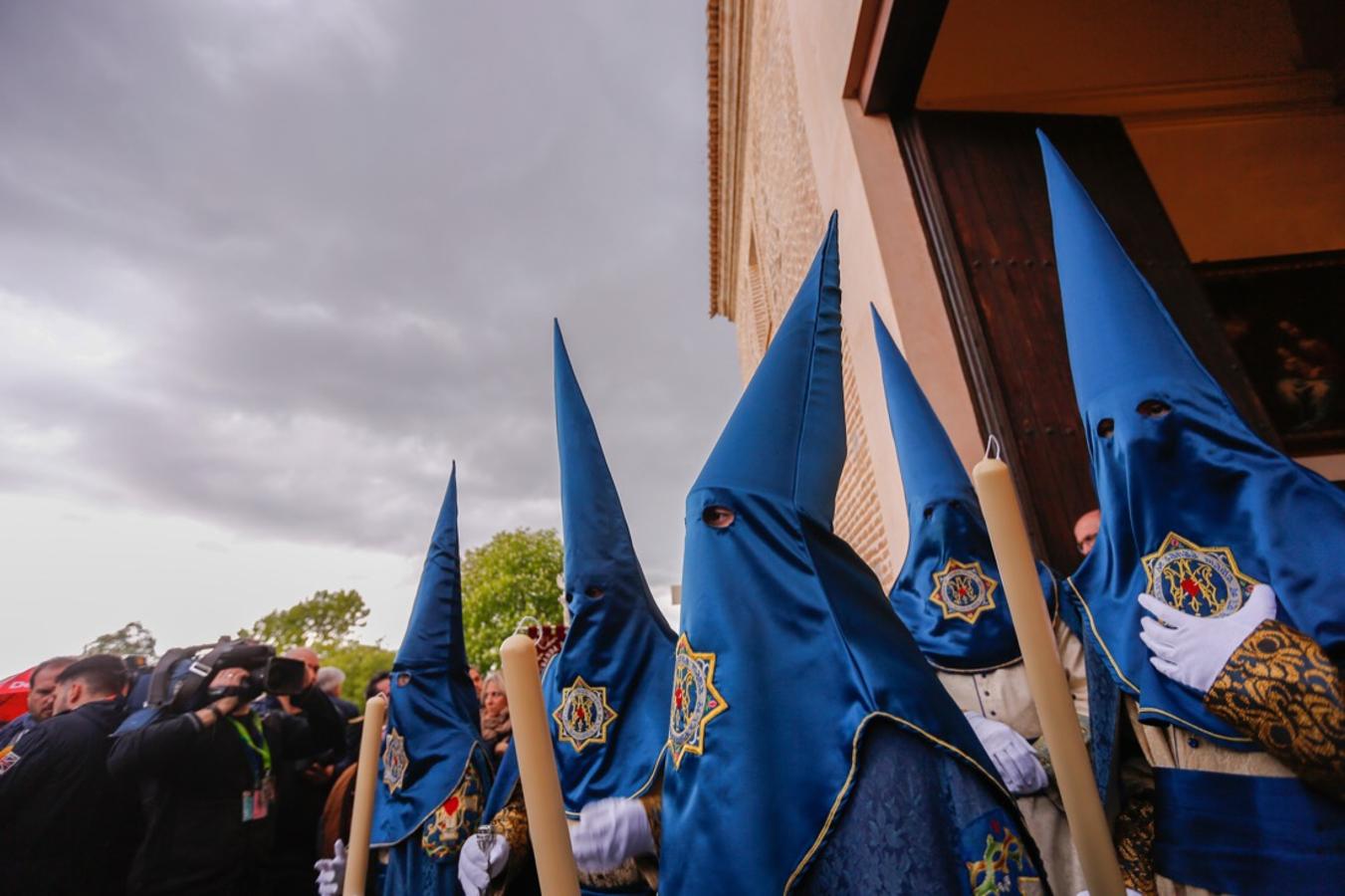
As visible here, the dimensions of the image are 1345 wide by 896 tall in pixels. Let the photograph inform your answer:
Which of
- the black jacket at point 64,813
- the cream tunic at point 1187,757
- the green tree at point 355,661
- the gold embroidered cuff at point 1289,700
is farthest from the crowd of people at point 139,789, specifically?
the green tree at point 355,661

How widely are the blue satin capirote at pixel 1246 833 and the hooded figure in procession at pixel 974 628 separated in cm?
53

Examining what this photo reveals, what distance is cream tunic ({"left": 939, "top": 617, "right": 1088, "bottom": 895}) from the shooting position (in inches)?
78.3

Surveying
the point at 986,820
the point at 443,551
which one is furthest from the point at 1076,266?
the point at 443,551

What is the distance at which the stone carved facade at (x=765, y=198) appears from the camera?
4.97 meters

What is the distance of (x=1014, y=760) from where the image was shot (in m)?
1.94

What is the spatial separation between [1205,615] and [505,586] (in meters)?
21.6

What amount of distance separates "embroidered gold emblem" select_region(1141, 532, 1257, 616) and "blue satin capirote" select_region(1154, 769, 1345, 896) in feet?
1.12

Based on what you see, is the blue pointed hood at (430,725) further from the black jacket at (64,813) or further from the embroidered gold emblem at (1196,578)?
the embroidered gold emblem at (1196,578)

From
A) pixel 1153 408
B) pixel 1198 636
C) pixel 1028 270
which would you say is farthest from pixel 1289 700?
pixel 1028 270

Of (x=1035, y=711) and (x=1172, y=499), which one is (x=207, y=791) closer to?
(x=1035, y=711)

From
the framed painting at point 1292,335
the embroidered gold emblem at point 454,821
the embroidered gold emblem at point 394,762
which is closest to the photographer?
the embroidered gold emblem at point 454,821

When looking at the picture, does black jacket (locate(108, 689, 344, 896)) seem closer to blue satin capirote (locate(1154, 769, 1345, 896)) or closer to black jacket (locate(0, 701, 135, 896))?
black jacket (locate(0, 701, 135, 896))

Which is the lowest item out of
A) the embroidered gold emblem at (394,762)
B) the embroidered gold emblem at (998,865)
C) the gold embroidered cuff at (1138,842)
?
the gold embroidered cuff at (1138,842)

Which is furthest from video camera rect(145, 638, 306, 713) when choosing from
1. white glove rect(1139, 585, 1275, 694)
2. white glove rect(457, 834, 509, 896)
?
white glove rect(1139, 585, 1275, 694)
